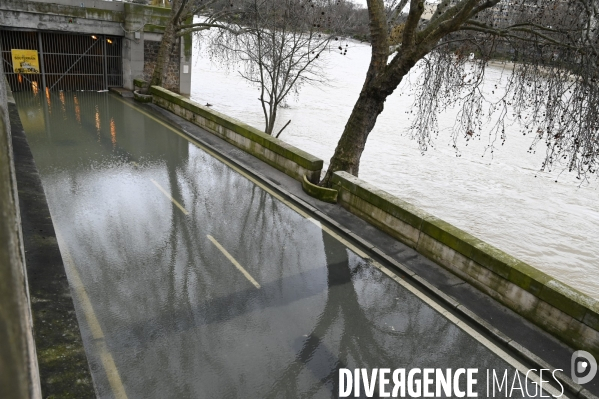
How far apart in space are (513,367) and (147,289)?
5.88m

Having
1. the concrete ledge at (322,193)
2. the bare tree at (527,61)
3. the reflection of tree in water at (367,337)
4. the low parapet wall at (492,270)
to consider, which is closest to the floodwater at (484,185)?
the bare tree at (527,61)

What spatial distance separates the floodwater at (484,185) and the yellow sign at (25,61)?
1240 cm

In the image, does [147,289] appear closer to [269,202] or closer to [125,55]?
[269,202]

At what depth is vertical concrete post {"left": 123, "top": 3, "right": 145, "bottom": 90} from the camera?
2362 centimetres

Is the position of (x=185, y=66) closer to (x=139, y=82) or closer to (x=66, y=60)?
(x=139, y=82)

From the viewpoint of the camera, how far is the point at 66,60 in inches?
930

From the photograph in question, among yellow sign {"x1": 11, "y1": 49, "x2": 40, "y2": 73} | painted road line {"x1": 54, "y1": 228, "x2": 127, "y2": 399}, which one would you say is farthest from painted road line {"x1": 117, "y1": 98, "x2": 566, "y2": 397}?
yellow sign {"x1": 11, "y1": 49, "x2": 40, "y2": 73}

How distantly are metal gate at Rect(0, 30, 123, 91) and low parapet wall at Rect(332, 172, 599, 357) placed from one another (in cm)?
1902

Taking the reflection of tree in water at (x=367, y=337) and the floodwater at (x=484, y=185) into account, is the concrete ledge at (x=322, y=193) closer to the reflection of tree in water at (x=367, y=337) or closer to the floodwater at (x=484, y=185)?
the reflection of tree in water at (x=367, y=337)

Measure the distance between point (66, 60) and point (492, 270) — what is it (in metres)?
23.4

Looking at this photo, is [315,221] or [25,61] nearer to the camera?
[315,221]

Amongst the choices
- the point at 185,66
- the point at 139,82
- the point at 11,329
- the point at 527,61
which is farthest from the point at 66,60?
the point at 11,329

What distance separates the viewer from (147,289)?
25.3 ft

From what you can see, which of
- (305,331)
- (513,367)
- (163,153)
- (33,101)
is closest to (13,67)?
(33,101)
